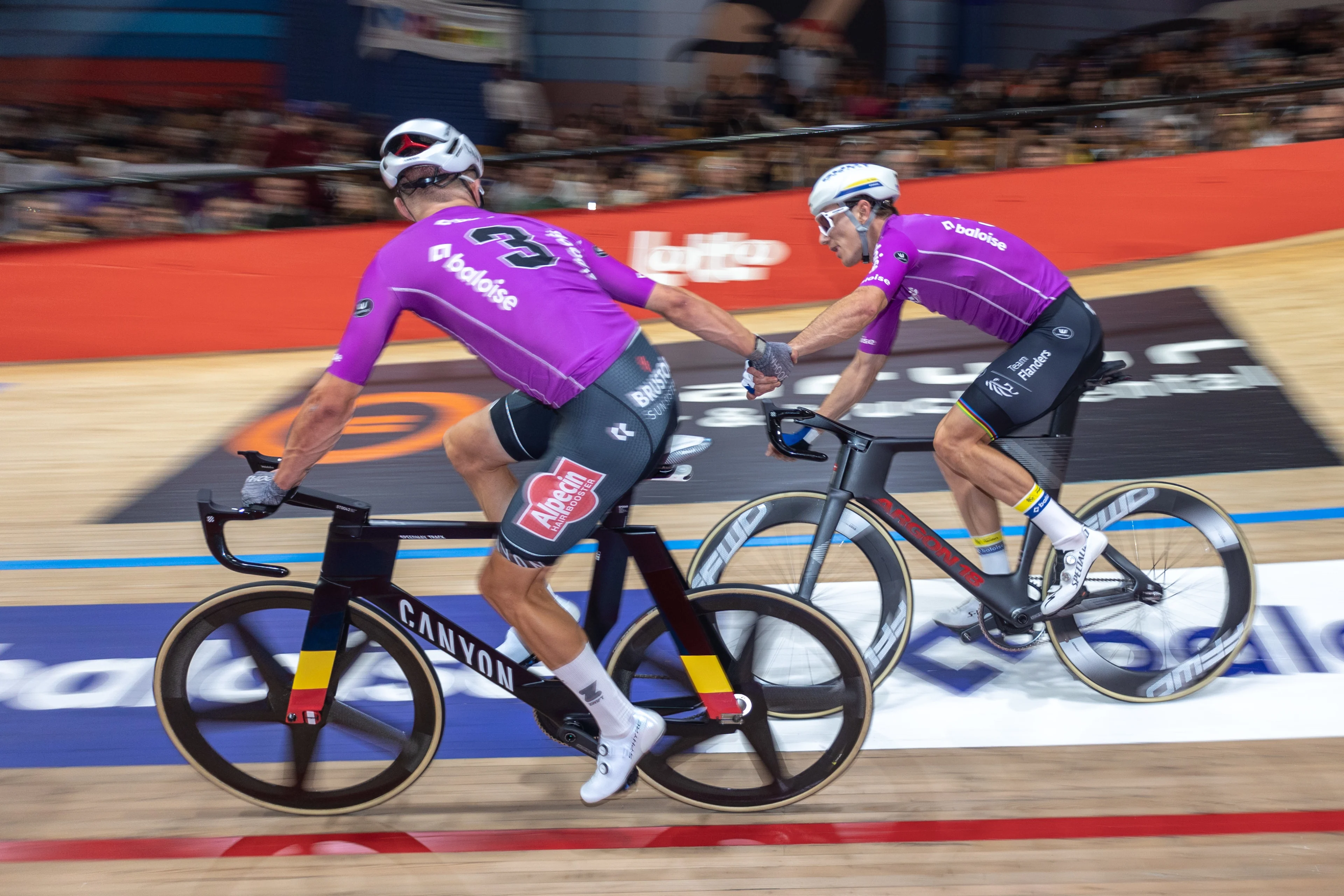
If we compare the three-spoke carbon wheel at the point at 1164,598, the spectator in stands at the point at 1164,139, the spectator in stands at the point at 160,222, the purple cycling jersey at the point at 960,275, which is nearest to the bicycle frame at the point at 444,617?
the purple cycling jersey at the point at 960,275

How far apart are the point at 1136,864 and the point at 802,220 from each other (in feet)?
18.6

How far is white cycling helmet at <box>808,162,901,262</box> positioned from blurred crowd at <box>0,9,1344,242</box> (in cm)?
456

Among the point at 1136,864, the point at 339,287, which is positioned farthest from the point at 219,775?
the point at 339,287

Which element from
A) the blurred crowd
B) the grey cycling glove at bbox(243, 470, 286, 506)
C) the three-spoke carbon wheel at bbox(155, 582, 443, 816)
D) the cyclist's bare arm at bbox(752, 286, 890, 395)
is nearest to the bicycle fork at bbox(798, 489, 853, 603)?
the cyclist's bare arm at bbox(752, 286, 890, 395)

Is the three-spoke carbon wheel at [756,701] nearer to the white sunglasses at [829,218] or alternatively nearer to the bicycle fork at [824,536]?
the bicycle fork at [824,536]

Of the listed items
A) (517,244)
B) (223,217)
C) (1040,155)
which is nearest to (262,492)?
(517,244)

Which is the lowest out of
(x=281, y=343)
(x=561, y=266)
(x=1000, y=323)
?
(x=281, y=343)

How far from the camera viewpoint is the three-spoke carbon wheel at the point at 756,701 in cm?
232

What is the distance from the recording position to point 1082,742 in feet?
8.94

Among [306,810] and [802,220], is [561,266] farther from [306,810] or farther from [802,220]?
[802,220]

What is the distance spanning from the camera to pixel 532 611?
7.51 feet

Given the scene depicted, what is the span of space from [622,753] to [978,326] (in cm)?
153

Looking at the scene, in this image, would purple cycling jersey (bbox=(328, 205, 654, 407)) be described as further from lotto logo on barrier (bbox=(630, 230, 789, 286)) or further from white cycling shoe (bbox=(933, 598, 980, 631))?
lotto logo on barrier (bbox=(630, 230, 789, 286))

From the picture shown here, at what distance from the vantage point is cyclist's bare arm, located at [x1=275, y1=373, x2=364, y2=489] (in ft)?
6.97
